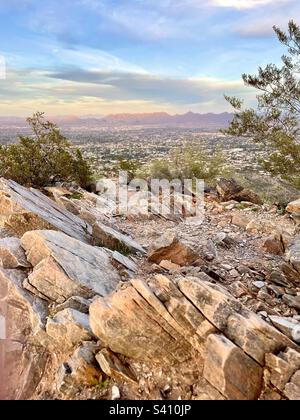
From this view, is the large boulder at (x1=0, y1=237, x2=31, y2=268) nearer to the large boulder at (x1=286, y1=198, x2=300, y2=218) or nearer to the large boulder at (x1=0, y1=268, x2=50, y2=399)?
the large boulder at (x1=0, y1=268, x2=50, y2=399)

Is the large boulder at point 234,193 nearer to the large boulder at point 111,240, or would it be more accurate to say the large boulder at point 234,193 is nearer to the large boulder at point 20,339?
the large boulder at point 111,240

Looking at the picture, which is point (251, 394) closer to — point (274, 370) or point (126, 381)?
point (274, 370)

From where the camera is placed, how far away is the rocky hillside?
4188 millimetres

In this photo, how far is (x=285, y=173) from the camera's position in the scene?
44.9 feet

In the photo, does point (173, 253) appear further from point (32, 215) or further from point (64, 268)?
point (32, 215)

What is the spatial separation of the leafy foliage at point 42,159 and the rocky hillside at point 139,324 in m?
7.13

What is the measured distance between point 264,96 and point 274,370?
11.9m

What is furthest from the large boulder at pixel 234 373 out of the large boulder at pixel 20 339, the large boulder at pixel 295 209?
the large boulder at pixel 295 209

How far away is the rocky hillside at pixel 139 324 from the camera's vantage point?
4188mm

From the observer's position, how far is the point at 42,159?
50.4ft

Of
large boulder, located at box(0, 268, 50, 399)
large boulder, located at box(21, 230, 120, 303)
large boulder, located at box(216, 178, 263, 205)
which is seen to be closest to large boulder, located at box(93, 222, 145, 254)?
large boulder, located at box(21, 230, 120, 303)

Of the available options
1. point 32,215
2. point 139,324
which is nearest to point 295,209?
point 32,215
